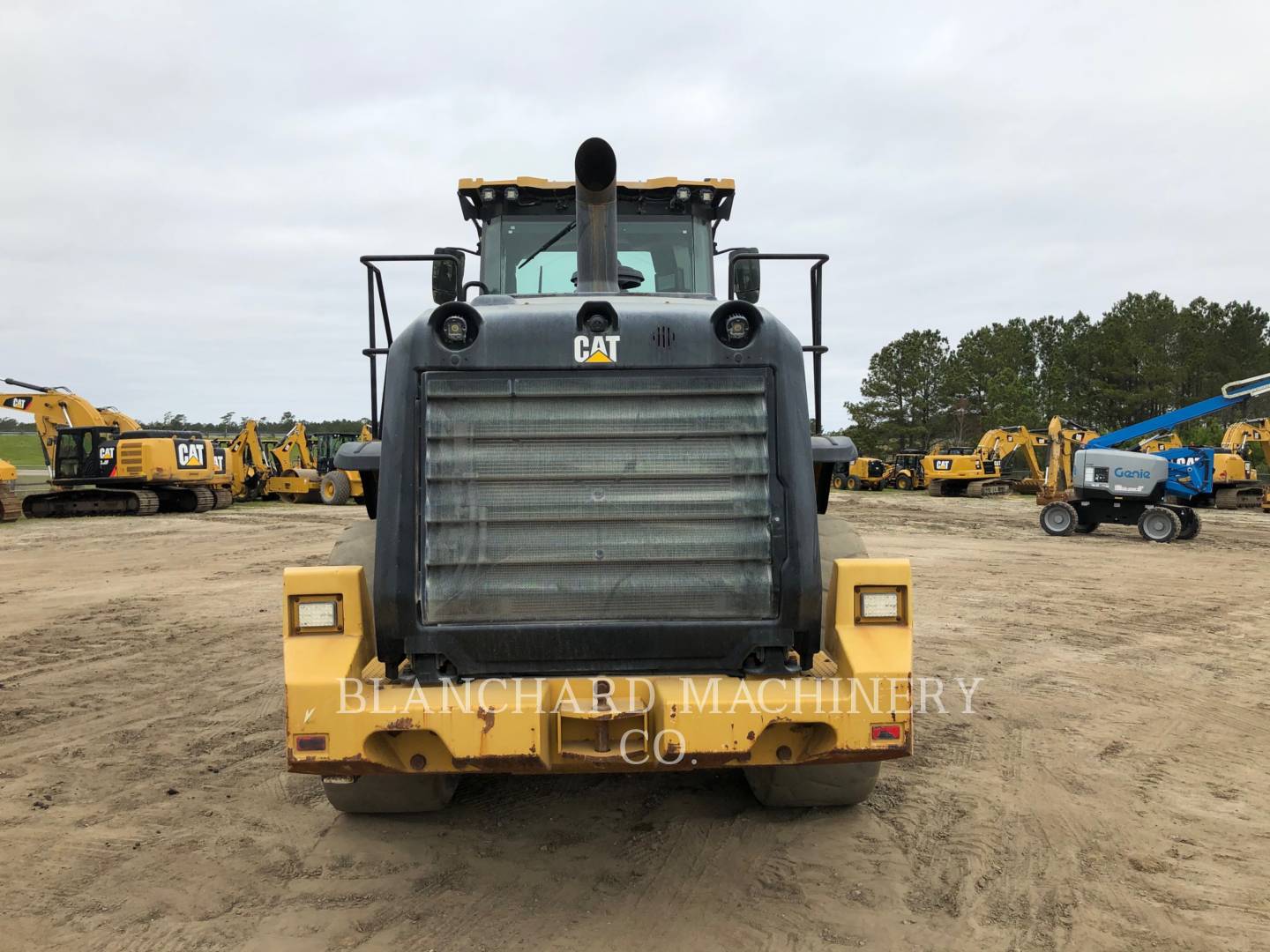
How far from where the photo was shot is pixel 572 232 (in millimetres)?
5570

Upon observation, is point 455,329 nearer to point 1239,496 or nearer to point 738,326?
point 738,326

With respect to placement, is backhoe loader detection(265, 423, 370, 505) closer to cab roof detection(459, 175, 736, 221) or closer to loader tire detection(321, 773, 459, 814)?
cab roof detection(459, 175, 736, 221)

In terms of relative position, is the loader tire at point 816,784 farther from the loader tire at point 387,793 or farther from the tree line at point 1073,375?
the tree line at point 1073,375

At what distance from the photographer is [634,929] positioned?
11.0ft

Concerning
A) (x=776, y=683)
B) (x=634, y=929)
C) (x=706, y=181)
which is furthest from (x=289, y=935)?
(x=706, y=181)

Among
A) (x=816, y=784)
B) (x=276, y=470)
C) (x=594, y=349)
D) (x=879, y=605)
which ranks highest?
(x=594, y=349)

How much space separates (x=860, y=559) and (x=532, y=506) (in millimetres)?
1268

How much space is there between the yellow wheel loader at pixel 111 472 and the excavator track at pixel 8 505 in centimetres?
82

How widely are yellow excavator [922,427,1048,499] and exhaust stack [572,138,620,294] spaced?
33550 millimetres

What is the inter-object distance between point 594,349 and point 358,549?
4.56 ft

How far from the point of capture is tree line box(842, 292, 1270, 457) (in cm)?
5375

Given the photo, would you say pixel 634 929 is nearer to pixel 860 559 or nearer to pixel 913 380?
pixel 860 559

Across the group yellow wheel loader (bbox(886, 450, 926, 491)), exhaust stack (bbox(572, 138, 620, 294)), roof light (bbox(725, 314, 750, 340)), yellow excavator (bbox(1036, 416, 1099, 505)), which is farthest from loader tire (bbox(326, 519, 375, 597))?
yellow wheel loader (bbox(886, 450, 926, 491))

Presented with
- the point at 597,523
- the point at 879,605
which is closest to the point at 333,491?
the point at 597,523
